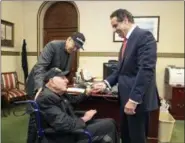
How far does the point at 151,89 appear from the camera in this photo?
70.2 inches

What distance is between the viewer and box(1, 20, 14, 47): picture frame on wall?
500 centimetres

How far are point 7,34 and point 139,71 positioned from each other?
4245mm

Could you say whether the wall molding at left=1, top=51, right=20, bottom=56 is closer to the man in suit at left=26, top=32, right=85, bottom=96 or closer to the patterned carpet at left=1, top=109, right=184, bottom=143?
the patterned carpet at left=1, top=109, right=184, bottom=143

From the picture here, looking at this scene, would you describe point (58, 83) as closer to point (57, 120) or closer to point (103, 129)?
point (57, 120)

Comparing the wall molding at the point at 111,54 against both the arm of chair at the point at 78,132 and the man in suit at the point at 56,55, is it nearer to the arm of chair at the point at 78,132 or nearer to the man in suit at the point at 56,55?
the man in suit at the point at 56,55

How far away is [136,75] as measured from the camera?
1772 mm

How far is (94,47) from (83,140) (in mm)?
3681

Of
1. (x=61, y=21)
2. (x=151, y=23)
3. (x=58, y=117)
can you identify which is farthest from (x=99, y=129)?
(x=61, y=21)

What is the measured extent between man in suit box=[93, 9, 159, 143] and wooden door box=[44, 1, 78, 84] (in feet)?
12.4

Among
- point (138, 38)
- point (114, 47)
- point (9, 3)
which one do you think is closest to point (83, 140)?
point (138, 38)

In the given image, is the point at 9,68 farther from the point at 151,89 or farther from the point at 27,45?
the point at 151,89

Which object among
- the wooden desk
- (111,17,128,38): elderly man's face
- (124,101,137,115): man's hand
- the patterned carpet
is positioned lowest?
the patterned carpet

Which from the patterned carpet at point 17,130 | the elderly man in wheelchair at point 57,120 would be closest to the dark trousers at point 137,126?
the elderly man in wheelchair at point 57,120

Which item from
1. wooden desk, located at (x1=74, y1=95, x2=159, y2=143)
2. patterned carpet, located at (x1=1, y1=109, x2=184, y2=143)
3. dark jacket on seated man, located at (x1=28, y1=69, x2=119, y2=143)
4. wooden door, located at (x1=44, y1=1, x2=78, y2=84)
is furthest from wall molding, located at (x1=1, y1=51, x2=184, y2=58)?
dark jacket on seated man, located at (x1=28, y1=69, x2=119, y2=143)
